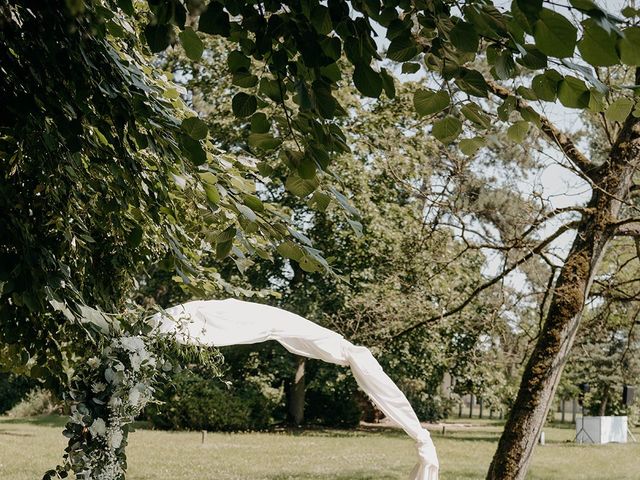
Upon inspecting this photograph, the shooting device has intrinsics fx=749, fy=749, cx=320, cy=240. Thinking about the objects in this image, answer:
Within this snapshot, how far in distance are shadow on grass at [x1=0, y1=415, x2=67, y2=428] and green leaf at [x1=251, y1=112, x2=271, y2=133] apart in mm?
23269

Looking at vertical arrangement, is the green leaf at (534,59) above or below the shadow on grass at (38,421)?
above

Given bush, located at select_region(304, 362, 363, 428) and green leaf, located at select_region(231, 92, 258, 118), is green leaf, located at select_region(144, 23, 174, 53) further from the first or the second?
bush, located at select_region(304, 362, 363, 428)

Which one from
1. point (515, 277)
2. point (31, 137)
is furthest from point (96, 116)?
point (515, 277)

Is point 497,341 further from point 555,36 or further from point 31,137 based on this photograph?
point 555,36

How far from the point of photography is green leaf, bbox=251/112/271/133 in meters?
2.48

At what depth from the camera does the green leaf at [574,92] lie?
1.99 meters

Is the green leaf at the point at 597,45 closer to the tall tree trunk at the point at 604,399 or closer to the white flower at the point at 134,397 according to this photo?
the white flower at the point at 134,397

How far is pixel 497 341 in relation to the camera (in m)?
10.3

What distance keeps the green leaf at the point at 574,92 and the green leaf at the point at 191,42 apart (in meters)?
1.07

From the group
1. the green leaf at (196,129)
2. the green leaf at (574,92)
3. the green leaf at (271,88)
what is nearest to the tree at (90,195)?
the green leaf at (196,129)

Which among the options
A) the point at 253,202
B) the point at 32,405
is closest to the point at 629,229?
the point at 253,202

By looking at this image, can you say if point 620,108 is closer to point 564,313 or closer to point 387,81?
point 387,81

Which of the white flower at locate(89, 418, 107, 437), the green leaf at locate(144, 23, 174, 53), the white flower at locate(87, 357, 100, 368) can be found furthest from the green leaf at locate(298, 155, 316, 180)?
the white flower at locate(87, 357, 100, 368)

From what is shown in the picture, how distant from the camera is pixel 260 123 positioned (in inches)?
98.6
